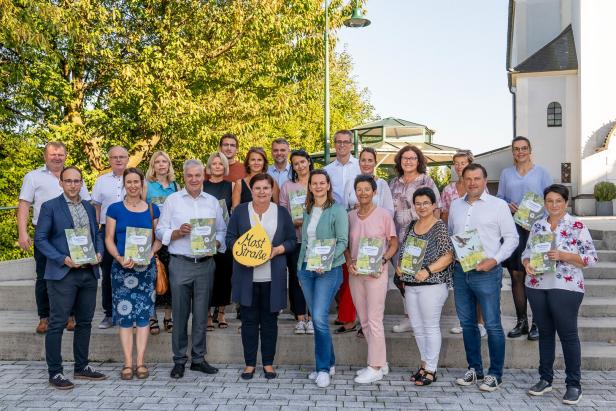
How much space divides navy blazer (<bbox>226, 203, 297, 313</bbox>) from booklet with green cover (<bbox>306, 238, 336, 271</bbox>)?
37 centimetres

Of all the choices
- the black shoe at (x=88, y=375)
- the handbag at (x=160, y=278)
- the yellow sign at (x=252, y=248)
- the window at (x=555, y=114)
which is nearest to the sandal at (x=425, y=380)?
the yellow sign at (x=252, y=248)

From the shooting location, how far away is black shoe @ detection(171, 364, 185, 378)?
600cm

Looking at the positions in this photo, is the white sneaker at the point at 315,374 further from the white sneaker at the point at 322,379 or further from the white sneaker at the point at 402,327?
the white sneaker at the point at 402,327

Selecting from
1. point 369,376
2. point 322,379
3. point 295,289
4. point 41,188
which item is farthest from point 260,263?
point 41,188

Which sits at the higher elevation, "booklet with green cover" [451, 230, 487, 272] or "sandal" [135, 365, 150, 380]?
"booklet with green cover" [451, 230, 487, 272]

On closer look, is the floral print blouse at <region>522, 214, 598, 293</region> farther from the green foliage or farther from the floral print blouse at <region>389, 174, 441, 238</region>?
the green foliage

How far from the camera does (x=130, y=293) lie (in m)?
5.91

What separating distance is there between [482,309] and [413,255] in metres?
0.83

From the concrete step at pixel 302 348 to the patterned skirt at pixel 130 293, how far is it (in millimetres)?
775

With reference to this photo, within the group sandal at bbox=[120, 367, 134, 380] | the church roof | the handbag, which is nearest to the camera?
sandal at bbox=[120, 367, 134, 380]

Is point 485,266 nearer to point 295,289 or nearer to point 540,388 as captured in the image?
point 540,388

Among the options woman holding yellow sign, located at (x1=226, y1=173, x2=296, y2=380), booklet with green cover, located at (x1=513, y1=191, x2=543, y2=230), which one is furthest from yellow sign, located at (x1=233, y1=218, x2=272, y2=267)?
booklet with green cover, located at (x1=513, y1=191, x2=543, y2=230)

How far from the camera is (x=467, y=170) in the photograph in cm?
557

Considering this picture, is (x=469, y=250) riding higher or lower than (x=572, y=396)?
higher
